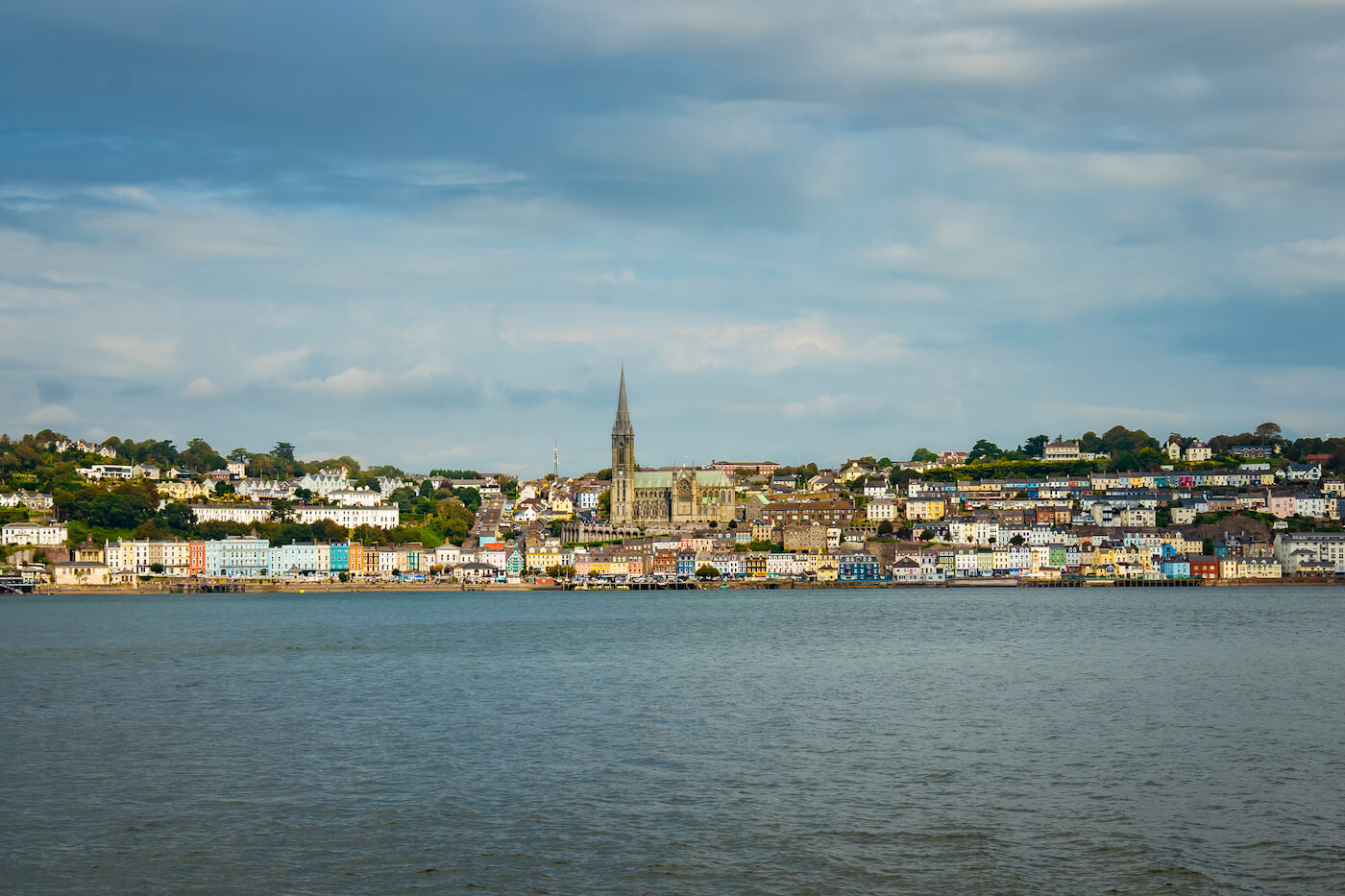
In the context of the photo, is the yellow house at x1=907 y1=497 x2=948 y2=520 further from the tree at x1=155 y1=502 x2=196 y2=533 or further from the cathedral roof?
the tree at x1=155 y1=502 x2=196 y2=533

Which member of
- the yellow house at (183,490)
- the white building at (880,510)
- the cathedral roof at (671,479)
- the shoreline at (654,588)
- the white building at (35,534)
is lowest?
the shoreline at (654,588)

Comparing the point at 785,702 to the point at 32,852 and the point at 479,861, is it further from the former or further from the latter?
the point at 32,852

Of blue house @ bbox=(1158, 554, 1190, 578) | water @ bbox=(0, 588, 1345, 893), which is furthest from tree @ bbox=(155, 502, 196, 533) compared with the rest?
water @ bbox=(0, 588, 1345, 893)

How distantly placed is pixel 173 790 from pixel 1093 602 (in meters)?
67.0

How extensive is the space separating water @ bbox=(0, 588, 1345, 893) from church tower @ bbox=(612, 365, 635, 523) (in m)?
104

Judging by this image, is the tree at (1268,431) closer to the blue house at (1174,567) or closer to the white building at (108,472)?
the blue house at (1174,567)

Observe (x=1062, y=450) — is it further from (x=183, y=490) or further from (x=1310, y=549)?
(x=183, y=490)

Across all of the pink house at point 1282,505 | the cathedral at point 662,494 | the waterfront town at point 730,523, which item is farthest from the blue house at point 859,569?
the pink house at point 1282,505

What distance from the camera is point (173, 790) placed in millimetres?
18297

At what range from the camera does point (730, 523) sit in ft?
456

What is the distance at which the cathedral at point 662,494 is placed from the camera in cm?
14512

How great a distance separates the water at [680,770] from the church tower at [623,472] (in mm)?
104386

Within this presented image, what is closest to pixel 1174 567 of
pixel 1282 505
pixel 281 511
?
pixel 1282 505

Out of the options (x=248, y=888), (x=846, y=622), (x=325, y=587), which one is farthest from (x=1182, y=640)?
(x=325, y=587)
